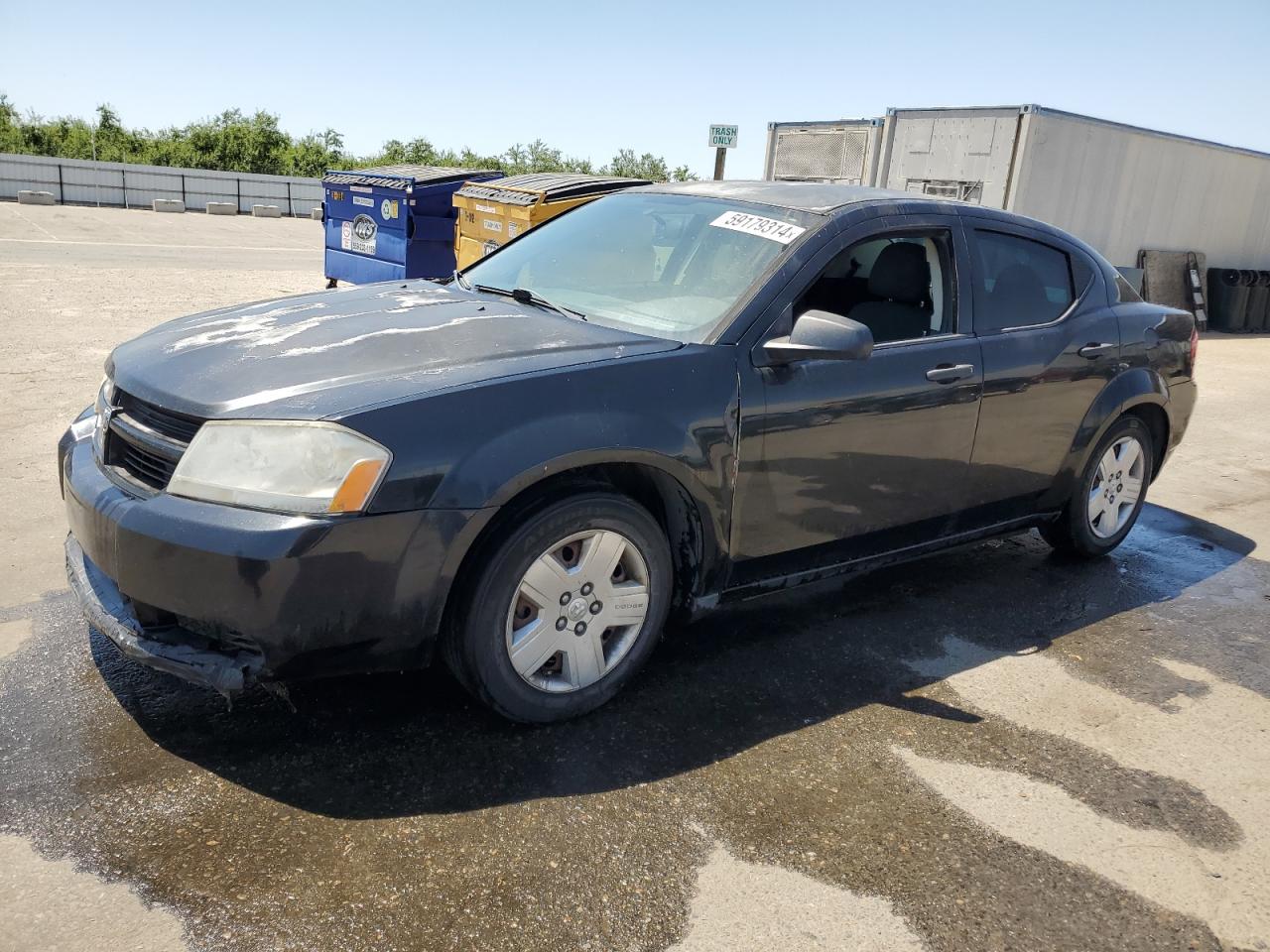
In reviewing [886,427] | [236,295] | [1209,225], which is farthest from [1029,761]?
[1209,225]

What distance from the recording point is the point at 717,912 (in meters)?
2.50

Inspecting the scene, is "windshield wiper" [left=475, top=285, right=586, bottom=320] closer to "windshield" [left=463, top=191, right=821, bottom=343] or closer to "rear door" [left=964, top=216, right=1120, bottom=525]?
"windshield" [left=463, top=191, right=821, bottom=343]

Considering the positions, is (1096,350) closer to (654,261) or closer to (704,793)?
(654,261)

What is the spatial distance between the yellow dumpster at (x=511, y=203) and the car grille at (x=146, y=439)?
7.44 metres

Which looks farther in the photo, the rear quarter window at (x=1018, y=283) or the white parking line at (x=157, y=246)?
the white parking line at (x=157, y=246)

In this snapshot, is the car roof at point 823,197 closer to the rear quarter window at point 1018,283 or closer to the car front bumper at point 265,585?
the rear quarter window at point 1018,283

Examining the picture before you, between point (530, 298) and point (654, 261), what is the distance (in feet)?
1.61

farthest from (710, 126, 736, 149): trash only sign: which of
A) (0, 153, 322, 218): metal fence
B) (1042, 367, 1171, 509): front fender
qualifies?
(0, 153, 322, 218): metal fence

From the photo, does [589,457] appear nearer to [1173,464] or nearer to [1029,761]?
[1029,761]

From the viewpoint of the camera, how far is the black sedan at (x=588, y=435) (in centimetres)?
273

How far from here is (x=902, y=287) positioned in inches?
163

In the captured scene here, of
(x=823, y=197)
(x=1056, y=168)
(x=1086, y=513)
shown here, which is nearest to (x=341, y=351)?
(x=823, y=197)

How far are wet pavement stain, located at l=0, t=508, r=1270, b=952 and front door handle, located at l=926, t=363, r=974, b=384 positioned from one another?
3.47 feet

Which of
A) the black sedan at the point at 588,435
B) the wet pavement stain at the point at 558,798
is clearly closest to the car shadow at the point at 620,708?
the wet pavement stain at the point at 558,798
